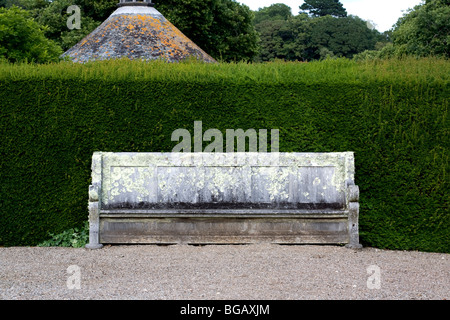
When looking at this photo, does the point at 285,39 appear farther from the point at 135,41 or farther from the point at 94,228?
the point at 94,228

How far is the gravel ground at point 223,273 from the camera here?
568cm

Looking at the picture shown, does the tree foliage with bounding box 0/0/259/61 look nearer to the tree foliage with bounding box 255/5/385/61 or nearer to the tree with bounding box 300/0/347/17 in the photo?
the tree foliage with bounding box 255/5/385/61

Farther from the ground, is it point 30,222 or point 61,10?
point 61,10

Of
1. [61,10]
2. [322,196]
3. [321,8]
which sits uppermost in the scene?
[321,8]

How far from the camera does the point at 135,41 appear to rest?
17.1m

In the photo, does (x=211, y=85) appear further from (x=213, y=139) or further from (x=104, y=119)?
(x=104, y=119)

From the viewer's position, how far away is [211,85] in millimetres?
8336

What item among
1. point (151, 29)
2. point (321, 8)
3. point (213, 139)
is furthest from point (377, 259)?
point (321, 8)

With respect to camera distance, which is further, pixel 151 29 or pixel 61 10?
pixel 61 10

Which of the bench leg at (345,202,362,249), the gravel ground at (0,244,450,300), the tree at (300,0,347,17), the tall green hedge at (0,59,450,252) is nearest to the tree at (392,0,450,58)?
the tall green hedge at (0,59,450,252)

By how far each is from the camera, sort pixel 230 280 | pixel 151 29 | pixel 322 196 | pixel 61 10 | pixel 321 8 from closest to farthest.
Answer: pixel 230 280
pixel 322 196
pixel 151 29
pixel 61 10
pixel 321 8

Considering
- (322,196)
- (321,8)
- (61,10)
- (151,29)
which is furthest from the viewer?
(321,8)

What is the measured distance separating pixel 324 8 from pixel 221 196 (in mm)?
72864

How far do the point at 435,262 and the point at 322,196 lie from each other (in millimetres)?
1751
